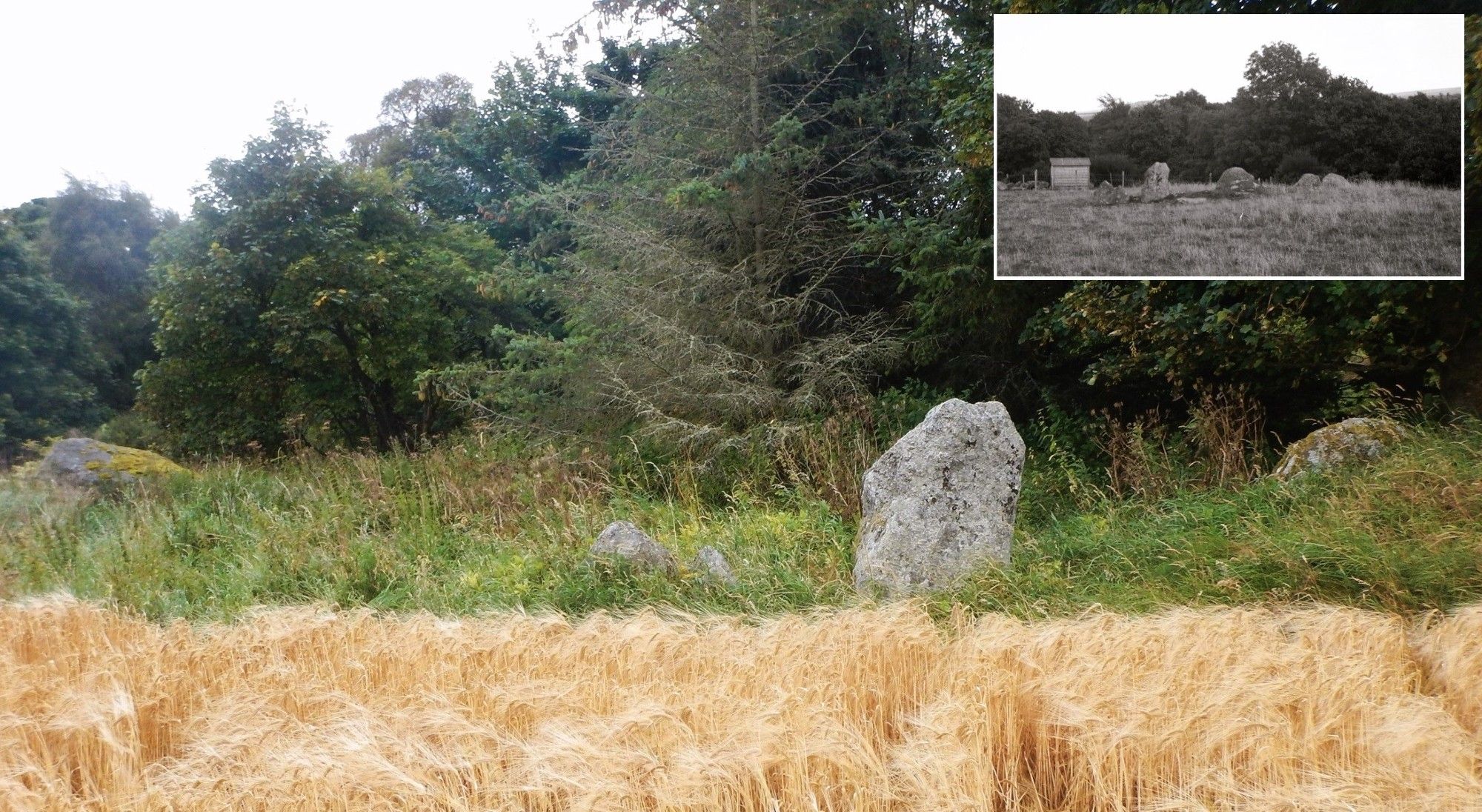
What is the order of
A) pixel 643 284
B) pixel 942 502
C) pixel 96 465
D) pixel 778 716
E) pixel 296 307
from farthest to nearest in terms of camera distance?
pixel 643 284 → pixel 296 307 → pixel 96 465 → pixel 942 502 → pixel 778 716

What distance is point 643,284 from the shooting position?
6.89 meters

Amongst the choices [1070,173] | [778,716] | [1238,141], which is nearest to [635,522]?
[1070,173]

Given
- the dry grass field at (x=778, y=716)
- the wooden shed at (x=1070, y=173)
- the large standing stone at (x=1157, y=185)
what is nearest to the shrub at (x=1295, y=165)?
the large standing stone at (x=1157, y=185)

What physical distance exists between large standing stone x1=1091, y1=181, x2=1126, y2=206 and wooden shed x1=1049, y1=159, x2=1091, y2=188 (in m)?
0.06

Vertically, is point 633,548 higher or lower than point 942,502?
lower

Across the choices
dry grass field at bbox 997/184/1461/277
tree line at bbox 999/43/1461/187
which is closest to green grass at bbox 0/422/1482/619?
dry grass field at bbox 997/184/1461/277

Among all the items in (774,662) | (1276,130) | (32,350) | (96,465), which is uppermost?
(1276,130)

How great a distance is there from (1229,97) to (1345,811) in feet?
11.9

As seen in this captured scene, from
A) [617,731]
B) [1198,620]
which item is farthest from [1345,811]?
[617,731]

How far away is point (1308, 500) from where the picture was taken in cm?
438

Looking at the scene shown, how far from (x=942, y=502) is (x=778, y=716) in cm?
216

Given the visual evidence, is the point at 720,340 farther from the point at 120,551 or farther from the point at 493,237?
the point at 120,551

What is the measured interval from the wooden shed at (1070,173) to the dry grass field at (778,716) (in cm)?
212

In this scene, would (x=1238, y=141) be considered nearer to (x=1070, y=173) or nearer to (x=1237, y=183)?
(x=1237, y=183)
